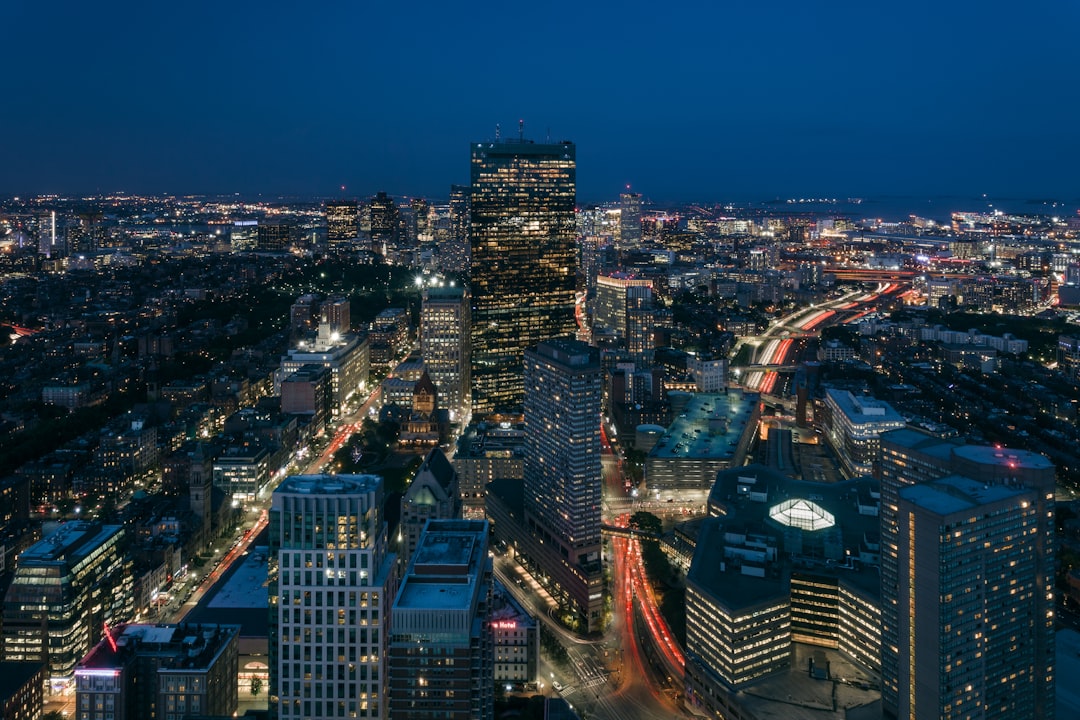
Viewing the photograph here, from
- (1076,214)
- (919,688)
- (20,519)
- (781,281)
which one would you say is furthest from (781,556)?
(1076,214)

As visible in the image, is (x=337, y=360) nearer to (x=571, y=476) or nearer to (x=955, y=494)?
(x=571, y=476)

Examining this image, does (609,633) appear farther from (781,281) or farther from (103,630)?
(781,281)

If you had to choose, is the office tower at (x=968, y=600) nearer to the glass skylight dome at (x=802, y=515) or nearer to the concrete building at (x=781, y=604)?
the concrete building at (x=781, y=604)

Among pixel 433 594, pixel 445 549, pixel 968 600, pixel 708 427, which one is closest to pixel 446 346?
pixel 708 427

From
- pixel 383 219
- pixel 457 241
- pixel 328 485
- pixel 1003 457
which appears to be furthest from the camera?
pixel 383 219

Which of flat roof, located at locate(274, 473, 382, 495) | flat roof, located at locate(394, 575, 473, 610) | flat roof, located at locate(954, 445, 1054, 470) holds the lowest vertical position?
flat roof, located at locate(394, 575, 473, 610)

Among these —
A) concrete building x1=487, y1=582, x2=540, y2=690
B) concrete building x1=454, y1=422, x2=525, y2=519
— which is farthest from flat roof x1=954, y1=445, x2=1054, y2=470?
concrete building x1=454, y1=422, x2=525, y2=519

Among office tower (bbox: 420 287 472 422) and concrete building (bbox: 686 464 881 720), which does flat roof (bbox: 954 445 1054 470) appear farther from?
office tower (bbox: 420 287 472 422)
